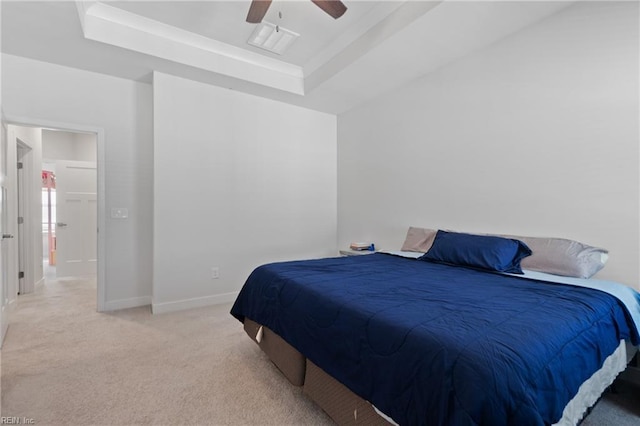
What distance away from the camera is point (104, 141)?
11.2 ft

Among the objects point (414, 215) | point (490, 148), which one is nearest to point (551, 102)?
point (490, 148)

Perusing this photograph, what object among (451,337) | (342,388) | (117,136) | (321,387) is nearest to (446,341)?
(451,337)

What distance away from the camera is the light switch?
3.47 metres

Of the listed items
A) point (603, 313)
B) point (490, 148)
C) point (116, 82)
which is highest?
point (116, 82)

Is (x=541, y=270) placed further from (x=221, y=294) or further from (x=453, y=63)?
(x=221, y=294)

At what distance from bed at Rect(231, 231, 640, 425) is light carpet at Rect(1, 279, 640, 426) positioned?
234 mm

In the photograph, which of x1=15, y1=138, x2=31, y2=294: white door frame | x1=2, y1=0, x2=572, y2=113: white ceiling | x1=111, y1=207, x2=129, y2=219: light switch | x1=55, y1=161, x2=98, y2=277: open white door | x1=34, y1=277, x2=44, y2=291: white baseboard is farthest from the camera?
x1=55, y1=161, x2=98, y2=277: open white door

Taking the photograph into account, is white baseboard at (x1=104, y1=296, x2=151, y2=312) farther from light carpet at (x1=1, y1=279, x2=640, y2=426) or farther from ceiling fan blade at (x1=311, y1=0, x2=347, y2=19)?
ceiling fan blade at (x1=311, y1=0, x2=347, y2=19)

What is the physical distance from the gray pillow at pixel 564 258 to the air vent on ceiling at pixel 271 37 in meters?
2.90

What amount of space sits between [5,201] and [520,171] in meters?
4.66

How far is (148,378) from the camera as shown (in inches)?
82.4

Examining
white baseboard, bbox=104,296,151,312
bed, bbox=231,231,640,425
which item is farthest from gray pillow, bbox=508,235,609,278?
white baseboard, bbox=104,296,151,312

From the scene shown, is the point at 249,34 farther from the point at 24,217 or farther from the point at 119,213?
the point at 24,217

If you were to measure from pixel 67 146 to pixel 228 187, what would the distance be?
4.14m
